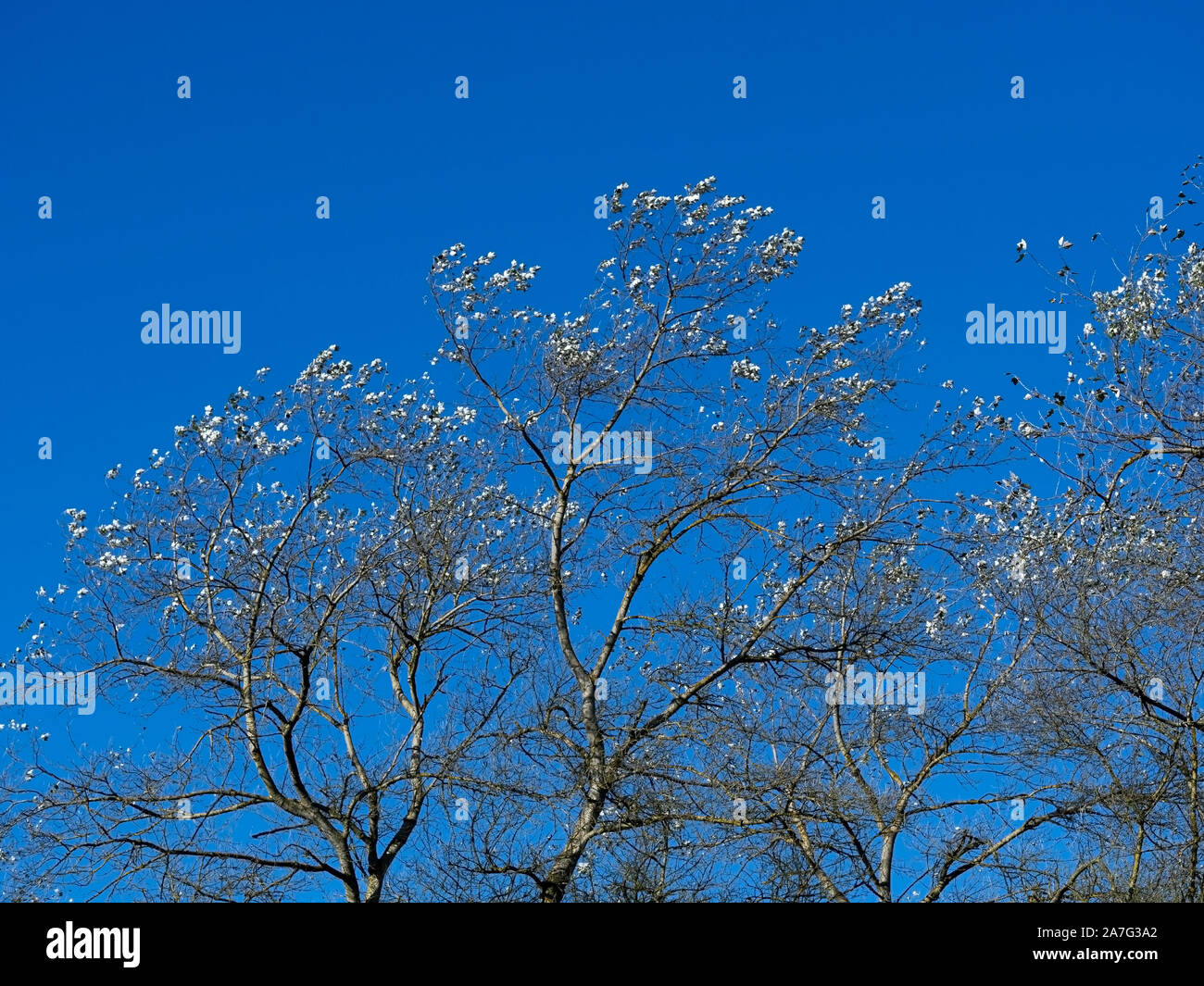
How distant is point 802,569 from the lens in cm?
1545

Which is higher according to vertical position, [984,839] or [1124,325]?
[1124,325]

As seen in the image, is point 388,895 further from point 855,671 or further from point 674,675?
point 855,671

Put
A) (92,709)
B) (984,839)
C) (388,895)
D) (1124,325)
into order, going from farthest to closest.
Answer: (984,839) → (388,895) → (92,709) → (1124,325)

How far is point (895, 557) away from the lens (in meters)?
16.2
